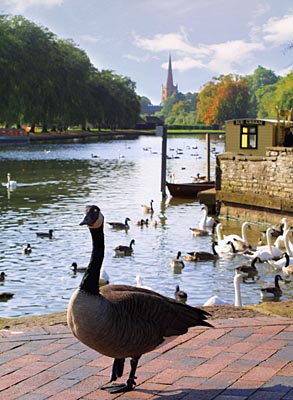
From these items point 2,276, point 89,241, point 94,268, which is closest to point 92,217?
point 94,268

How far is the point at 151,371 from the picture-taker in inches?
205

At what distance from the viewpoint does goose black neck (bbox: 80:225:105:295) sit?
463 centimetres

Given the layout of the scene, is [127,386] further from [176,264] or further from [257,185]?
[257,185]

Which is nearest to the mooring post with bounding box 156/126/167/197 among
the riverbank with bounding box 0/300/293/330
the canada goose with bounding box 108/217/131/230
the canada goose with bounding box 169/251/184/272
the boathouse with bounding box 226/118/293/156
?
the boathouse with bounding box 226/118/293/156

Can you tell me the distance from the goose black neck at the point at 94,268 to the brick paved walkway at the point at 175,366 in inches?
28.1

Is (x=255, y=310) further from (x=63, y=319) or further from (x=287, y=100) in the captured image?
(x=287, y=100)

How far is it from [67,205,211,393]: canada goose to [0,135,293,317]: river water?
250 inches

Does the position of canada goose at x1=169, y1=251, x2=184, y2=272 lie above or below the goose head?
below

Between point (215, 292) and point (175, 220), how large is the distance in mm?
9910

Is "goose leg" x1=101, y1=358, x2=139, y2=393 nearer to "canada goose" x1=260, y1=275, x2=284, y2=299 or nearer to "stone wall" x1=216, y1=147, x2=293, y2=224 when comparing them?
"canada goose" x1=260, y1=275, x2=284, y2=299

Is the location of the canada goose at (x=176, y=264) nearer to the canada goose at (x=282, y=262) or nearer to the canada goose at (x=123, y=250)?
the canada goose at (x=123, y=250)

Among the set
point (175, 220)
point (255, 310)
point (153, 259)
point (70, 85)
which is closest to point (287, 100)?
point (70, 85)

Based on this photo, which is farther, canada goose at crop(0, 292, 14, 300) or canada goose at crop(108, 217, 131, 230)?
canada goose at crop(108, 217, 131, 230)

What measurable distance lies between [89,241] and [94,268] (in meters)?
13.3
